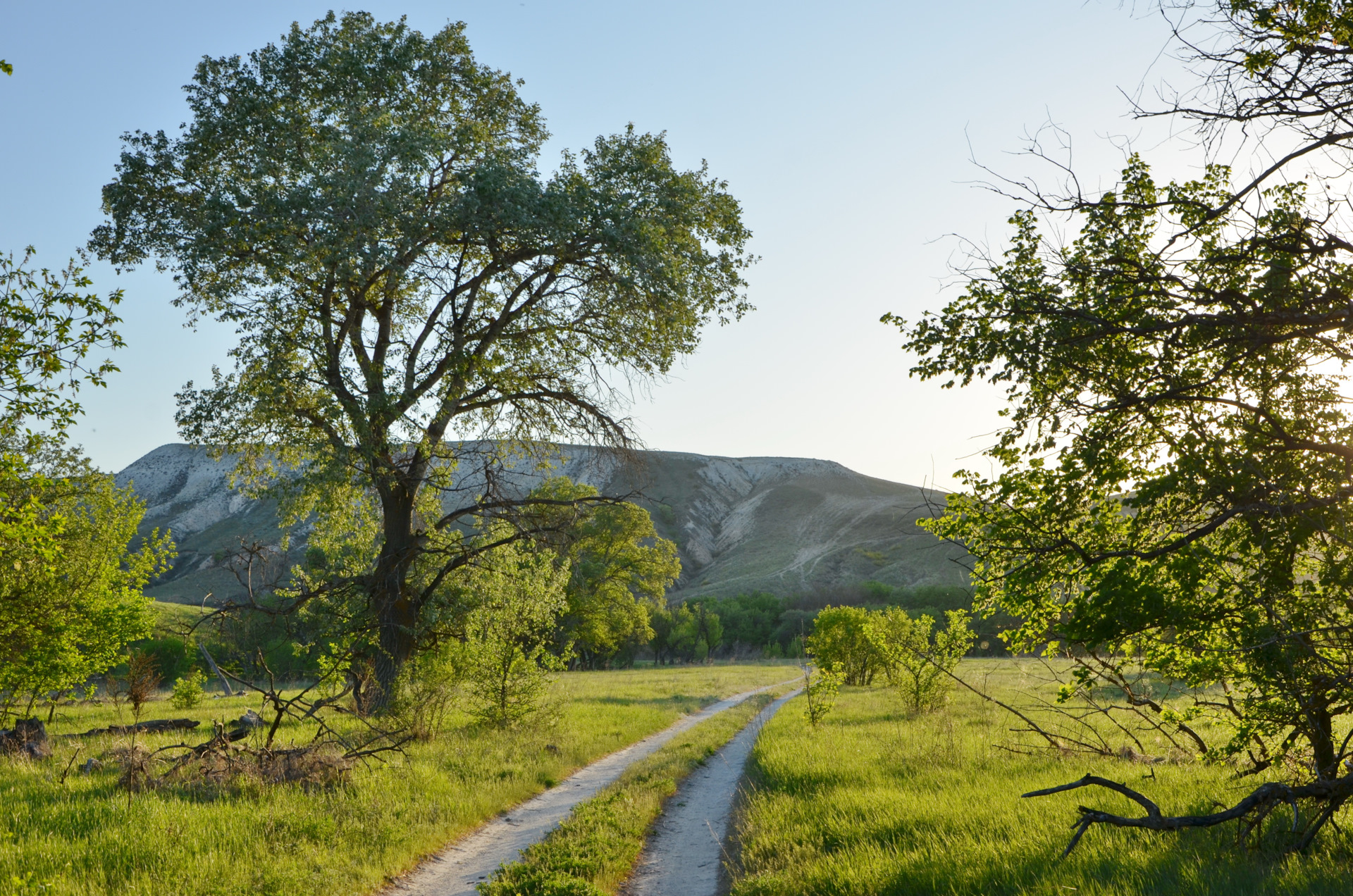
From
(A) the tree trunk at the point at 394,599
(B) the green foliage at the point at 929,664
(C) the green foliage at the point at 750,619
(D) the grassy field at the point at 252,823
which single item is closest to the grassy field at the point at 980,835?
(D) the grassy field at the point at 252,823

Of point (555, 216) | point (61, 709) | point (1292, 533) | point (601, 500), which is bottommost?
point (61, 709)

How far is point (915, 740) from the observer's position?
44.8 ft

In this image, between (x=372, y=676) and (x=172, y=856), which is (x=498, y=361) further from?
(x=172, y=856)

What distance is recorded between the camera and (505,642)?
16.0 meters

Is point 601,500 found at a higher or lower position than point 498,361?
lower

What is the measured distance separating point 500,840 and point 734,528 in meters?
166

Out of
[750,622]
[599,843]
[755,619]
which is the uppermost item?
[599,843]

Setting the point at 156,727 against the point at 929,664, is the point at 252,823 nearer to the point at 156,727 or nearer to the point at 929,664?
the point at 156,727

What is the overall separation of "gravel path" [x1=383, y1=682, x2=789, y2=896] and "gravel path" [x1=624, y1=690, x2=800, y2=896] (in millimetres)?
1331

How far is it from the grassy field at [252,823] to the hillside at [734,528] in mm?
86163

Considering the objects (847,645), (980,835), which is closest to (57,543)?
(980,835)

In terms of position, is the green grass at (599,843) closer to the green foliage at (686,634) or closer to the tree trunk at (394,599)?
the tree trunk at (394,599)

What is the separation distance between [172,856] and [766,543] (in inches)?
5978

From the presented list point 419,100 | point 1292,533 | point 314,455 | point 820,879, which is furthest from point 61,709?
point 1292,533
